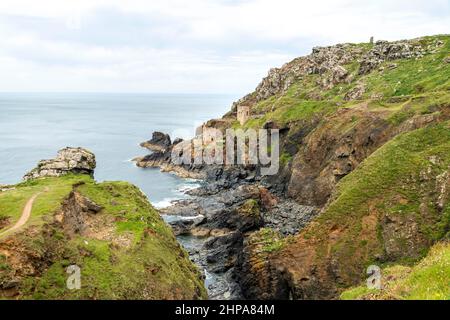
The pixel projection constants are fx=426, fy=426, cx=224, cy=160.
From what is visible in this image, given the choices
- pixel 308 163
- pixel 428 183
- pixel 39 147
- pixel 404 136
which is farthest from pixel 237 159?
pixel 39 147

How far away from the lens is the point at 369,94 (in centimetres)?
10369

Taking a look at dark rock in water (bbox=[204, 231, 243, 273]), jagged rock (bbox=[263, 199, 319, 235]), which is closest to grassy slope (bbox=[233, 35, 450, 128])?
jagged rock (bbox=[263, 199, 319, 235])

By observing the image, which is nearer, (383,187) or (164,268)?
(164,268)

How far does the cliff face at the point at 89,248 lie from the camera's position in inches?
1196

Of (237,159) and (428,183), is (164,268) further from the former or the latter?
(237,159)

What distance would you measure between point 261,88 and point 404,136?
126444mm

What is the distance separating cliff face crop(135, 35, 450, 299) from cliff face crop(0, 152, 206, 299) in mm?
11456

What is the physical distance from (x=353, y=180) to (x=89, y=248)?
30.6 metres

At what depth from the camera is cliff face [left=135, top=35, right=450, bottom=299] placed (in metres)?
42.1

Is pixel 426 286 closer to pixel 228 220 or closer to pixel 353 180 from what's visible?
pixel 353 180

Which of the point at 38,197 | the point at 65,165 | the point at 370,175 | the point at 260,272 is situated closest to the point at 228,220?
the point at 260,272

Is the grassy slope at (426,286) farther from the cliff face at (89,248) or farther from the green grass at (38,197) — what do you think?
the green grass at (38,197)

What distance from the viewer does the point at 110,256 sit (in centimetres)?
3506
